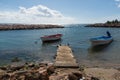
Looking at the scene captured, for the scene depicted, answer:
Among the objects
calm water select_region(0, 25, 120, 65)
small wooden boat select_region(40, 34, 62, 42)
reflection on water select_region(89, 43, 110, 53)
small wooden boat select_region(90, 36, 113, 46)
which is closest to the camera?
calm water select_region(0, 25, 120, 65)

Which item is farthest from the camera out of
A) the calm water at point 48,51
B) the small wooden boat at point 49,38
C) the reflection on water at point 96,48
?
the small wooden boat at point 49,38

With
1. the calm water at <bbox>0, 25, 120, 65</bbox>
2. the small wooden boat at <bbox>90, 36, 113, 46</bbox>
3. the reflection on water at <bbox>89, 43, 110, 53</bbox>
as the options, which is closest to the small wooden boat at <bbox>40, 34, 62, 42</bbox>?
the calm water at <bbox>0, 25, 120, 65</bbox>

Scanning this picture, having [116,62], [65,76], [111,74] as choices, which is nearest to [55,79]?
[65,76]

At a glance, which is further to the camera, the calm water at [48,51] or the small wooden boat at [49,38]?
the small wooden boat at [49,38]

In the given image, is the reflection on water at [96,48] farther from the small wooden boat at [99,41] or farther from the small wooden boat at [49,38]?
the small wooden boat at [49,38]

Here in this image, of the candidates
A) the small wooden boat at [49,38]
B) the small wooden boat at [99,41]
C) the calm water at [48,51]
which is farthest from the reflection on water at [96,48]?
the small wooden boat at [49,38]

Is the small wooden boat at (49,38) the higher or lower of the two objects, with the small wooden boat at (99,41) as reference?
lower

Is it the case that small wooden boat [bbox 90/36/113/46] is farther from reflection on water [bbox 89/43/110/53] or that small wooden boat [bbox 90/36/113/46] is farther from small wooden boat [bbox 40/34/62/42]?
small wooden boat [bbox 40/34/62/42]

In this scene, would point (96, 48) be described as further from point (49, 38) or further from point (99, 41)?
point (49, 38)

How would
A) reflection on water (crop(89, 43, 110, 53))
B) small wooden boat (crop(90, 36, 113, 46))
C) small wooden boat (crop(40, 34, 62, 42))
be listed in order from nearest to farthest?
reflection on water (crop(89, 43, 110, 53))
small wooden boat (crop(90, 36, 113, 46))
small wooden boat (crop(40, 34, 62, 42))

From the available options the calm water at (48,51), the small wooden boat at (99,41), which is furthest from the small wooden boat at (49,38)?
the small wooden boat at (99,41)

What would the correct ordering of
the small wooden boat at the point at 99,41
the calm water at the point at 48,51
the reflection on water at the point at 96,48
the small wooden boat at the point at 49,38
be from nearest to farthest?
1. the calm water at the point at 48,51
2. the reflection on water at the point at 96,48
3. the small wooden boat at the point at 99,41
4. the small wooden boat at the point at 49,38

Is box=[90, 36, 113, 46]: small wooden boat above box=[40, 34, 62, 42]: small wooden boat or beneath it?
above

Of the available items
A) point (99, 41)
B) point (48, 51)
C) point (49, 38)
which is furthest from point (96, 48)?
point (49, 38)
